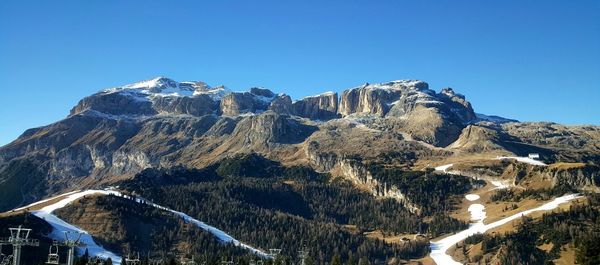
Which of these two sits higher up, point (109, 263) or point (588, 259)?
point (588, 259)

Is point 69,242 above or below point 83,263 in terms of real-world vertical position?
above

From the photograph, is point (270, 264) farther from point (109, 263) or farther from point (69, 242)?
point (69, 242)

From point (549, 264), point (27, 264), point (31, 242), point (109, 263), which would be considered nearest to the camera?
point (31, 242)

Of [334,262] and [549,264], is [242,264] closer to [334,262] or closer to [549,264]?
[334,262]

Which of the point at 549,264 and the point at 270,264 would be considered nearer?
the point at 549,264

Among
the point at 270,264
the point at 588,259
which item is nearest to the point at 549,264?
the point at 588,259

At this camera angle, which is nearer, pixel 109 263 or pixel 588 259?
pixel 588 259

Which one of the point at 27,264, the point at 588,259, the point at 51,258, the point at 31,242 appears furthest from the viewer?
the point at 27,264

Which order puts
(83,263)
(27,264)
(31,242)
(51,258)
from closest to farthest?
(31,242)
(51,258)
(83,263)
(27,264)

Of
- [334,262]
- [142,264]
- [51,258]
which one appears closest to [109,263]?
[142,264]
